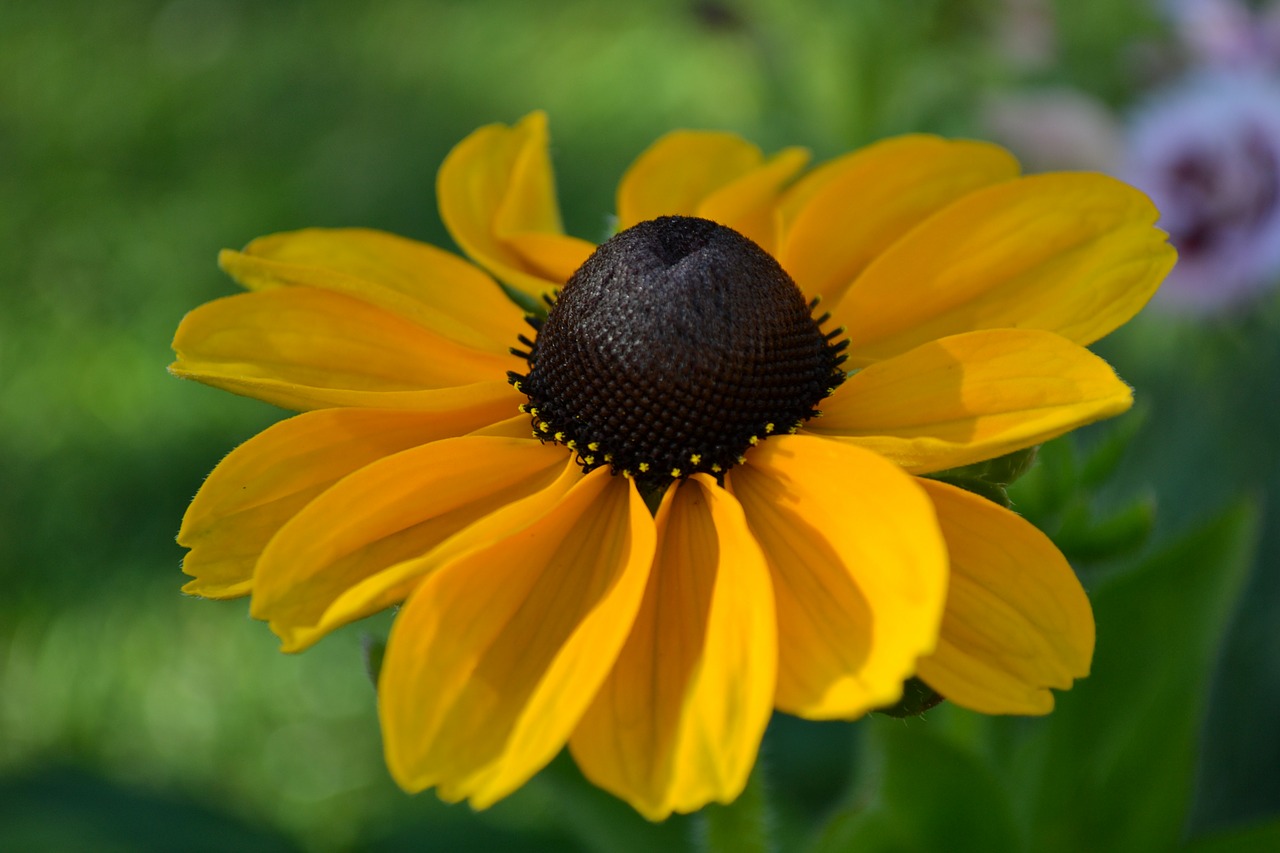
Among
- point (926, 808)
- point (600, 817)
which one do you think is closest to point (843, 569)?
point (926, 808)

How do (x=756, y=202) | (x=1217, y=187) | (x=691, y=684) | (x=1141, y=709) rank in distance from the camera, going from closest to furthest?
(x=691, y=684), (x=756, y=202), (x=1141, y=709), (x=1217, y=187)

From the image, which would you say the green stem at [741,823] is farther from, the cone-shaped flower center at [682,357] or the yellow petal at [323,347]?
the yellow petal at [323,347]

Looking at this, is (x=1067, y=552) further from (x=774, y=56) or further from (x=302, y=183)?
(x=302, y=183)

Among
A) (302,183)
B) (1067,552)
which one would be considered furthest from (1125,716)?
(302,183)

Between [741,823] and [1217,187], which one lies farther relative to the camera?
[1217,187]

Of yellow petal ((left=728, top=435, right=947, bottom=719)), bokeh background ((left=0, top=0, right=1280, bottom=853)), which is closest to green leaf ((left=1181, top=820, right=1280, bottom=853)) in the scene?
bokeh background ((left=0, top=0, right=1280, bottom=853))

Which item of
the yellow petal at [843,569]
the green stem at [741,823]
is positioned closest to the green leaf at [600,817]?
the green stem at [741,823]

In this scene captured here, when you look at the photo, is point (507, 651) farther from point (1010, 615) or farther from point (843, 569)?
point (1010, 615)
